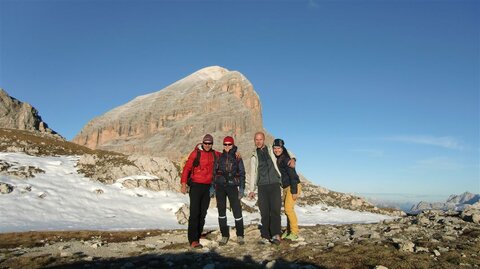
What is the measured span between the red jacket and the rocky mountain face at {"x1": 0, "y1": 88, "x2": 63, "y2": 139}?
4187 inches

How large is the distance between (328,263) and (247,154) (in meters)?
164

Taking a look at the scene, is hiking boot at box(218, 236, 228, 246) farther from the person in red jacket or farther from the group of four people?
the person in red jacket

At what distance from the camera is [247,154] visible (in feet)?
570

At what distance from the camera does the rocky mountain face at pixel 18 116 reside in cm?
10625

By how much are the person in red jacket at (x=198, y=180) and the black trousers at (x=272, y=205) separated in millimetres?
1987

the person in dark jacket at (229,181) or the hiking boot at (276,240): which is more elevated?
the person in dark jacket at (229,181)

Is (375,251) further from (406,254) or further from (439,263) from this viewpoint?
(439,263)

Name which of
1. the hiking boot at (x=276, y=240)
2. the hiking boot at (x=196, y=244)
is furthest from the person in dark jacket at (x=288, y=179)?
the hiking boot at (x=196, y=244)

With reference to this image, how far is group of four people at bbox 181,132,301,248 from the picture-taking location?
1305 cm

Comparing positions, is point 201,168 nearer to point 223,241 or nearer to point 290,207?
point 223,241

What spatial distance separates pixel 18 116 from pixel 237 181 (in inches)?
4605

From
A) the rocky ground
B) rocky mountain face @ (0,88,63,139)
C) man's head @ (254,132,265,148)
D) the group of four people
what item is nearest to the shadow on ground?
the rocky ground

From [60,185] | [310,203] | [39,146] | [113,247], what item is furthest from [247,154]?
[113,247]

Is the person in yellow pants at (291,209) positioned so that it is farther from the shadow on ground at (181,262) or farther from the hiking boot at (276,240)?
the shadow on ground at (181,262)
